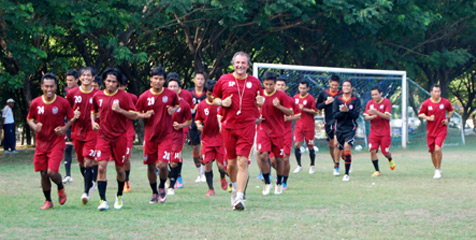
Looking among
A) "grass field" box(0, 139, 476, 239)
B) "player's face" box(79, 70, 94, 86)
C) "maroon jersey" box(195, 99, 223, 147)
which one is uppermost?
"player's face" box(79, 70, 94, 86)

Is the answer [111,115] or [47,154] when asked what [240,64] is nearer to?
[111,115]

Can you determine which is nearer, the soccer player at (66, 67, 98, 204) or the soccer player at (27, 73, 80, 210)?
the soccer player at (27, 73, 80, 210)

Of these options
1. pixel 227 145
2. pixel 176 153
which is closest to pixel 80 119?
pixel 176 153

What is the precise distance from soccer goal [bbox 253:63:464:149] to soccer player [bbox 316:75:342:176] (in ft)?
18.3

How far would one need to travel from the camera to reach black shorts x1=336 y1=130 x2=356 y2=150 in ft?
49.8

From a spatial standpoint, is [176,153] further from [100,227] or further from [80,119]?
[100,227]

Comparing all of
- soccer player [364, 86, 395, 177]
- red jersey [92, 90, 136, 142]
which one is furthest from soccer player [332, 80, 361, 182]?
red jersey [92, 90, 136, 142]

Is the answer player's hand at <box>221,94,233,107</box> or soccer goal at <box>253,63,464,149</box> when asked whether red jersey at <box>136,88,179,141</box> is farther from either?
soccer goal at <box>253,63,464,149</box>

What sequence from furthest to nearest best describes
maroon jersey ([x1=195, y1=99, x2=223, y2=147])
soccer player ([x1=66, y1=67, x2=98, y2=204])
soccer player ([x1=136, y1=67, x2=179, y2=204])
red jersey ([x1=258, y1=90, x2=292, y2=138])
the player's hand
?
maroon jersey ([x1=195, y1=99, x2=223, y2=147]) < red jersey ([x1=258, y1=90, x2=292, y2=138]) < soccer player ([x1=66, y1=67, x2=98, y2=204]) < soccer player ([x1=136, y1=67, x2=179, y2=204]) < the player's hand

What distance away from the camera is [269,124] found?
37.7 feet

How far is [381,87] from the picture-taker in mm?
25859

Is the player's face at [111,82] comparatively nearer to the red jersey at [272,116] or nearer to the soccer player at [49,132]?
the soccer player at [49,132]

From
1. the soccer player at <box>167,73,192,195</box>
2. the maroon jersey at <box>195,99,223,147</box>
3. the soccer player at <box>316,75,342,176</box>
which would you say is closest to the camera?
the soccer player at <box>167,73,192,195</box>

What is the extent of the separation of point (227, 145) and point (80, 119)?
300 centimetres
